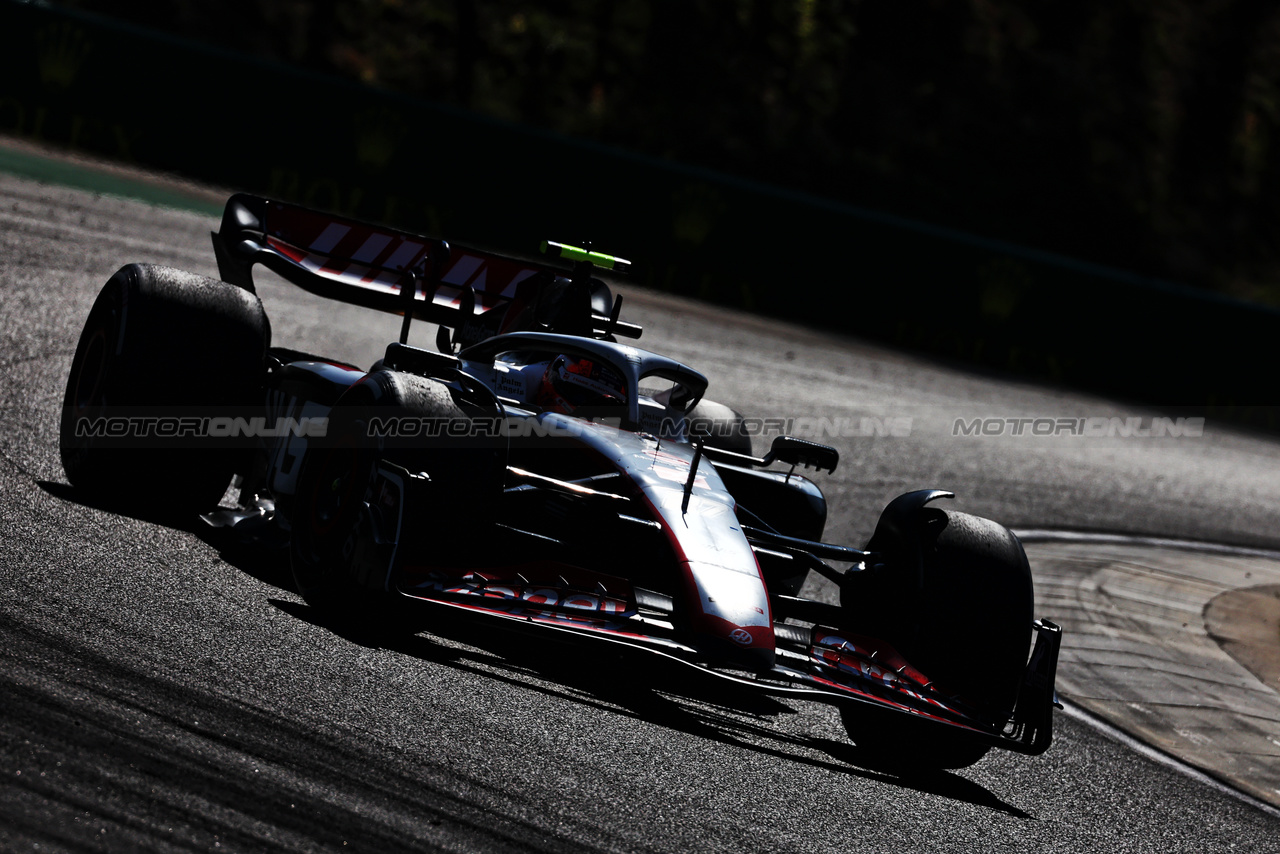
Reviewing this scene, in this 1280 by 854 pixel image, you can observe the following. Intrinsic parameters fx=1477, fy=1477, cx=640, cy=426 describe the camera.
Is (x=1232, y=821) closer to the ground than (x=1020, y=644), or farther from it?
closer to the ground

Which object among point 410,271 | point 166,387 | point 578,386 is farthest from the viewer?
point 410,271

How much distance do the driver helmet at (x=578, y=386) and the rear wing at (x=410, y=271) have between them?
0.96 meters

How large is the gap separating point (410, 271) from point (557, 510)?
7.47 feet

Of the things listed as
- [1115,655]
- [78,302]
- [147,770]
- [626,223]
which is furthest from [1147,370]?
[147,770]

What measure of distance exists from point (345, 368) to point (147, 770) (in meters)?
2.98

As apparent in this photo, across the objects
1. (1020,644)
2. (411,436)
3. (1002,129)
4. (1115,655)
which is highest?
(1002,129)

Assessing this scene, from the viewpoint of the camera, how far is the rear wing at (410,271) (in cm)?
741

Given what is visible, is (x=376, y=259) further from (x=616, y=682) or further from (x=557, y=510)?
(x=616, y=682)

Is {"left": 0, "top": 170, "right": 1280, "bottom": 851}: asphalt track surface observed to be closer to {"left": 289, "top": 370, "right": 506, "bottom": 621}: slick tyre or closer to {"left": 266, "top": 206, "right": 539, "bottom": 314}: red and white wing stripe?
{"left": 289, "top": 370, "right": 506, "bottom": 621}: slick tyre

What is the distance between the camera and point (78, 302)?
1044cm

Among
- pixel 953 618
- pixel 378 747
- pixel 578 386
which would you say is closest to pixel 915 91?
pixel 578 386

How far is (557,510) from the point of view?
564cm

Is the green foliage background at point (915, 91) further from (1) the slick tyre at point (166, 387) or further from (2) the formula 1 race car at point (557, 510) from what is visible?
(2) the formula 1 race car at point (557, 510)

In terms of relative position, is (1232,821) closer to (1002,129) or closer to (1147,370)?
(1147,370)
